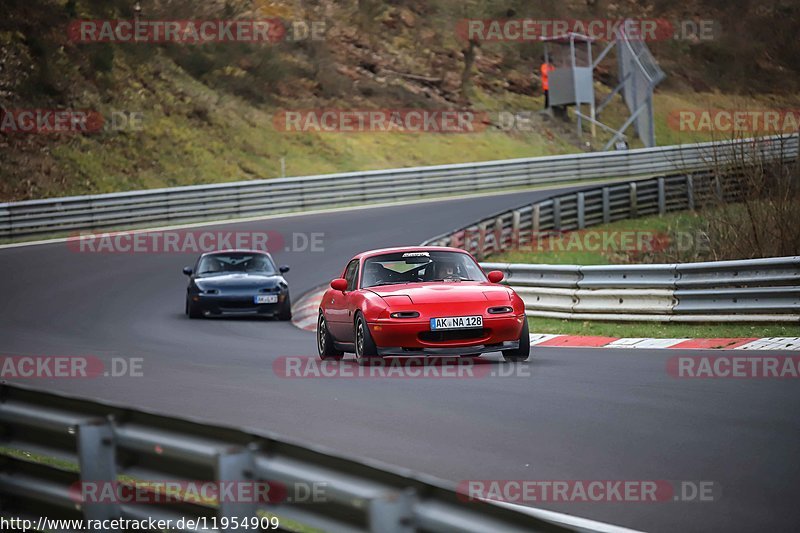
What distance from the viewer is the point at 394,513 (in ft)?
9.96

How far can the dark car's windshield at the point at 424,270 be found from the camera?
13328 millimetres

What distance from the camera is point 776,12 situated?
8712 centimetres

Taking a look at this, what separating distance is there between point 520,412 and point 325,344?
5208mm

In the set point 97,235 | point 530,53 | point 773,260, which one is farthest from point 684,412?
point 530,53

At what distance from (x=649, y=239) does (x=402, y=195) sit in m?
13.0

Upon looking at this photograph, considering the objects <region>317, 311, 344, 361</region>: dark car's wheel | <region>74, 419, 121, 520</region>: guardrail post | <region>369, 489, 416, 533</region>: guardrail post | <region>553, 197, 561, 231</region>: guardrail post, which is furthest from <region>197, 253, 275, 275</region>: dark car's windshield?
<region>369, 489, 416, 533</region>: guardrail post
